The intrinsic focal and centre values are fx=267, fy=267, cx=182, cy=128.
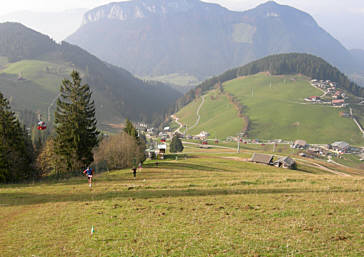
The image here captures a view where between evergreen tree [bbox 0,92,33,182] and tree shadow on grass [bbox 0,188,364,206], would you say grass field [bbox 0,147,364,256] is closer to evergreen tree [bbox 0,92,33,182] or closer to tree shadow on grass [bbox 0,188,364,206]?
tree shadow on grass [bbox 0,188,364,206]

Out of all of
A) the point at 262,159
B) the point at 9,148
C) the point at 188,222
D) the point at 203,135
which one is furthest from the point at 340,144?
the point at 188,222

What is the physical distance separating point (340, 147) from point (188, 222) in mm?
163340

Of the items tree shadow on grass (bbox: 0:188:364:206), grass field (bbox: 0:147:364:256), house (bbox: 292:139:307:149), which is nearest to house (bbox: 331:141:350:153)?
house (bbox: 292:139:307:149)

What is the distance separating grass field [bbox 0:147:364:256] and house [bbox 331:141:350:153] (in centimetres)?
14388

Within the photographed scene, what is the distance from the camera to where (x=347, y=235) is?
45.9ft

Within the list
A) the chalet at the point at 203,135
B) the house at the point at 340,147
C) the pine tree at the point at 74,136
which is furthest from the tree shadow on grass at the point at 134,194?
the chalet at the point at 203,135

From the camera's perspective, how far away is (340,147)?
502 ft

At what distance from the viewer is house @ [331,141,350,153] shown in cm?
15105

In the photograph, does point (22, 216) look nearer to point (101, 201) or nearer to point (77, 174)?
point (101, 201)

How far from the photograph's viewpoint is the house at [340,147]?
496ft

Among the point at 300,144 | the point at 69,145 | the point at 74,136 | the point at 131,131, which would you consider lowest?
the point at 300,144

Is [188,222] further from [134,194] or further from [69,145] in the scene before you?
[69,145]

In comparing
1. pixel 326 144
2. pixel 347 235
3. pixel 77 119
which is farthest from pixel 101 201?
pixel 326 144

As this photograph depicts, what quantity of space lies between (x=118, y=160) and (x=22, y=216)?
37366mm
